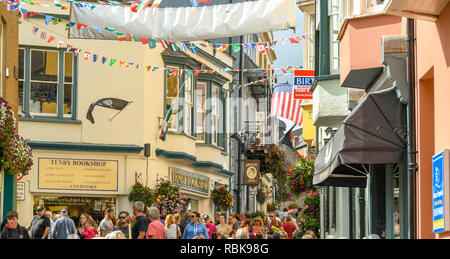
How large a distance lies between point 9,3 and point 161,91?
11186mm

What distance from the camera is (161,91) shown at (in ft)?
81.1

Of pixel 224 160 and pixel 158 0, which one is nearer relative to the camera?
pixel 158 0

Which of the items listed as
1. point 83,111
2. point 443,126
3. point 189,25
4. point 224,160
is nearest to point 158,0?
point 189,25

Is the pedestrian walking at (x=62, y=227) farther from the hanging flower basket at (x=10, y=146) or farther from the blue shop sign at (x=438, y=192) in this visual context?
the blue shop sign at (x=438, y=192)

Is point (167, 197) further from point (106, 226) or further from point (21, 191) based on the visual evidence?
point (106, 226)

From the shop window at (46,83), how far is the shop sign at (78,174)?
52.7 inches

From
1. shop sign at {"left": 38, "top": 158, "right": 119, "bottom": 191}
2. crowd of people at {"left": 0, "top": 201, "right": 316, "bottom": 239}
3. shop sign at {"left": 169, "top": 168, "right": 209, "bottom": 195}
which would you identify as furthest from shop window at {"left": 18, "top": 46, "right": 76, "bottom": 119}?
crowd of people at {"left": 0, "top": 201, "right": 316, "bottom": 239}

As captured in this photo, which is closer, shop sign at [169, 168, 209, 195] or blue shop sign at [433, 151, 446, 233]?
blue shop sign at [433, 151, 446, 233]

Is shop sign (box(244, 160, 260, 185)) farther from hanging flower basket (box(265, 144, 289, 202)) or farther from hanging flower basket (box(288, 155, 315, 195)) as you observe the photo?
hanging flower basket (box(288, 155, 315, 195))

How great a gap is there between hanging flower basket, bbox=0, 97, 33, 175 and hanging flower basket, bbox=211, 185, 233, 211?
13429 millimetres

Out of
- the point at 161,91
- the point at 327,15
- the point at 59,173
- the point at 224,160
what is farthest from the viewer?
the point at 224,160

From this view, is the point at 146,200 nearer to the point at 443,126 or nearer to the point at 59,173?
the point at 59,173

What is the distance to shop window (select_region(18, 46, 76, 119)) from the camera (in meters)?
22.6

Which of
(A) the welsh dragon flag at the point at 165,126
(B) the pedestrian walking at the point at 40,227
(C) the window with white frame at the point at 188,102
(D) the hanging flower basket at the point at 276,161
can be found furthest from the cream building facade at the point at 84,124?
(D) the hanging flower basket at the point at 276,161
